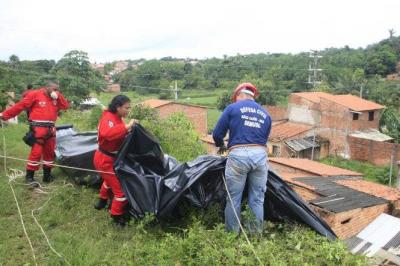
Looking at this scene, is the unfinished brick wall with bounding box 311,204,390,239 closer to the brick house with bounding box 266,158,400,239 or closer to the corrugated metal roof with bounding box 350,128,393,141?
the brick house with bounding box 266,158,400,239

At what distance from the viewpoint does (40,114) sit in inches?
188

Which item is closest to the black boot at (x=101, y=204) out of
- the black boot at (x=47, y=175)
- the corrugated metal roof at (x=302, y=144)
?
the black boot at (x=47, y=175)

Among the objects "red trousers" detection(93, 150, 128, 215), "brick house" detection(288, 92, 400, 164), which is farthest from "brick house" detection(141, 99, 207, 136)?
"red trousers" detection(93, 150, 128, 215)

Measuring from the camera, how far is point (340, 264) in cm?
293

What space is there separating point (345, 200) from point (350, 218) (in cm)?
61

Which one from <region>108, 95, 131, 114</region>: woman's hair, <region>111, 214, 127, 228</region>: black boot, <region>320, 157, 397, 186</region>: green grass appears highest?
<region>108, 95, 131, 114</region>: woman's hair

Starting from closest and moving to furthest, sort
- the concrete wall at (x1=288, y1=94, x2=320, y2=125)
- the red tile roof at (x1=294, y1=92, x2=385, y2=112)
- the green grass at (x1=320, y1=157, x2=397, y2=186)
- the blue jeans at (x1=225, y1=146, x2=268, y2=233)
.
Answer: the blue jeans at (x1=225, y1=146, x2=268, y2=233), the green grass at (x1=320, y1=157, x2=397, y2=186), the red tile roof at (x1=294, y1=92, x2=385, y2=112), the concrete wall at (x1=288, y1=94, x2=320, y2=125)

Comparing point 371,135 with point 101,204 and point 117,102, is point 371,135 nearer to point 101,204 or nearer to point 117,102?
point 101,204

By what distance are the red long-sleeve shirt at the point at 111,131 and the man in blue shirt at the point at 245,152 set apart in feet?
3.17

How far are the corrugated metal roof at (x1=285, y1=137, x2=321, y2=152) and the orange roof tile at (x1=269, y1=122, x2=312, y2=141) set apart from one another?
409mm

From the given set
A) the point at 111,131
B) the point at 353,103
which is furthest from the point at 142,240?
the point at 353,103

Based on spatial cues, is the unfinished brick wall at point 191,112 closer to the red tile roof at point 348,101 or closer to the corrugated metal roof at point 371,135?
the red tile roof at point 348,101

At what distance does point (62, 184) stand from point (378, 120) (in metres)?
23.4

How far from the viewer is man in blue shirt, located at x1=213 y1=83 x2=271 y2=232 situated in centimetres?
331
